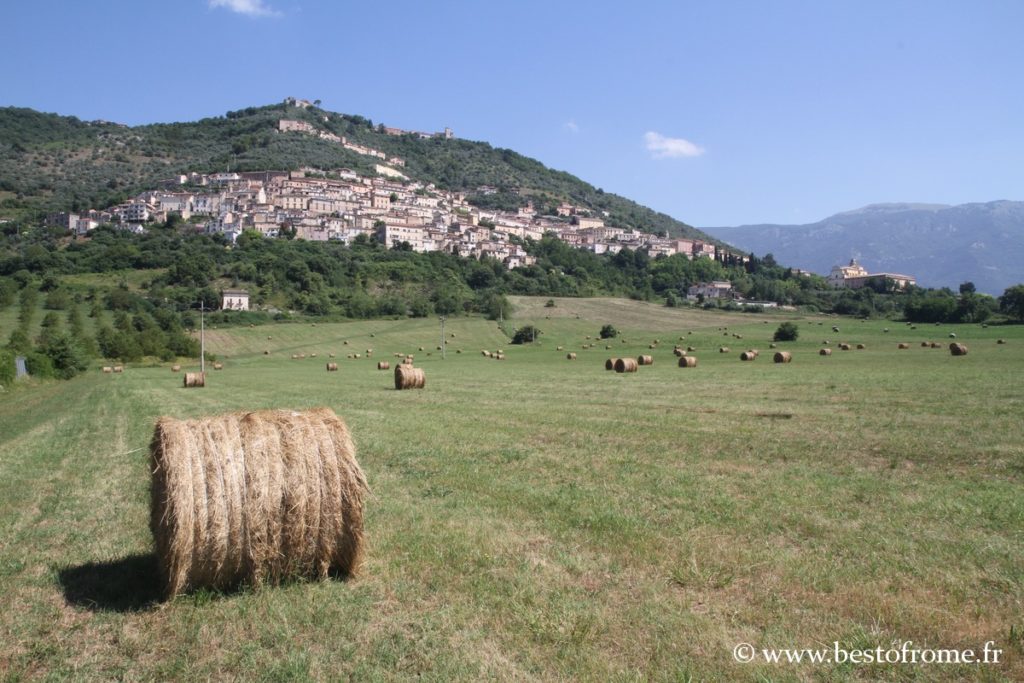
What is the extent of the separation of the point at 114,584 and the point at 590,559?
4656mm

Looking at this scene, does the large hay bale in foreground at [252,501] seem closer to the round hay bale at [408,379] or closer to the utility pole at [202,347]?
the round hay bale at [408,379]

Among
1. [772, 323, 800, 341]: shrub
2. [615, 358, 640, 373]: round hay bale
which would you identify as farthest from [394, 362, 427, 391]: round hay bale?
[772, 323, 800, 341]: shrub

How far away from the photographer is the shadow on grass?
6527 mm

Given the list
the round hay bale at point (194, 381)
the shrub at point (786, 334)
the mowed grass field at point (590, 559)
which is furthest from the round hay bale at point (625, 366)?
the shrub at point (786, 334)

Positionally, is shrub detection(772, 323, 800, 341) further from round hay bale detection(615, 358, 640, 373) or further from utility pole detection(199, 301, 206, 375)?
utility pole detection(199, 301, 206, 375)

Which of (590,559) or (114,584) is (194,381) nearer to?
(114,584)

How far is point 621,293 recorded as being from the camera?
163875 millimetres

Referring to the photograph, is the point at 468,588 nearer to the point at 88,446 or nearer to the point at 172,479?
the point at 172,479

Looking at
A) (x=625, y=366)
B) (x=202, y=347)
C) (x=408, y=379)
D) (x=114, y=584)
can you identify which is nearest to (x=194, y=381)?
(x=408, y=379)

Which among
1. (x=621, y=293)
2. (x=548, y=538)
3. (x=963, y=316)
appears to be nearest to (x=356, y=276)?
(x=621, y=293)

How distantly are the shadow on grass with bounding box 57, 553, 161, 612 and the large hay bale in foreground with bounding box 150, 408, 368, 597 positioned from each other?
1.12ft

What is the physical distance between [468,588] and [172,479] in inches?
113

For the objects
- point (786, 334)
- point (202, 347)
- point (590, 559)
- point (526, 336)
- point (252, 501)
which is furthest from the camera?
point (526, 336)

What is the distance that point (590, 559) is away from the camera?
7.24 metres
